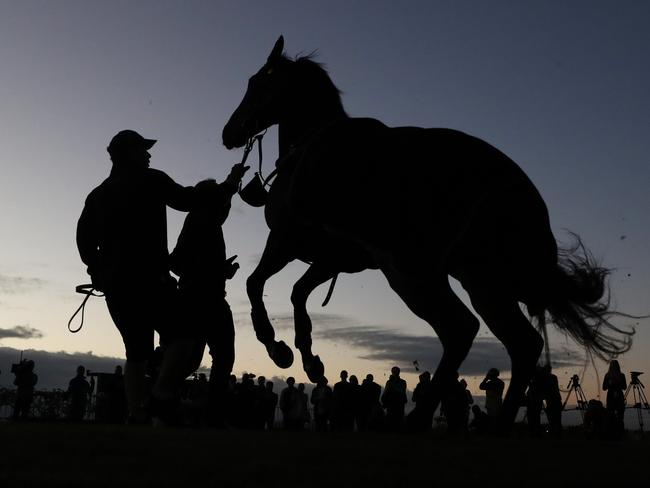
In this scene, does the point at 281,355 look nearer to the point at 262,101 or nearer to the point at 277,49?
the point at 262,101

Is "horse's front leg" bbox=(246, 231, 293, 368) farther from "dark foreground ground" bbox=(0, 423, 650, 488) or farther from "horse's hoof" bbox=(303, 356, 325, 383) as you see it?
"dark foreground ground" bbox=(0, 423, 650, 488)

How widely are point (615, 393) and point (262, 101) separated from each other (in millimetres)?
10073

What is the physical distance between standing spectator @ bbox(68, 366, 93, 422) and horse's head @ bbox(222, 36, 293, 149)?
10.9 m

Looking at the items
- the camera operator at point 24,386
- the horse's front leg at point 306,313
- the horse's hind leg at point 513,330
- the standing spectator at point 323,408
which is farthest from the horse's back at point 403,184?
the camera operator at point 24,386

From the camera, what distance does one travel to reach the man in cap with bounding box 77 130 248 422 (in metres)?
5.95

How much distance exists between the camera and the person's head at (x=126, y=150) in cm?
626

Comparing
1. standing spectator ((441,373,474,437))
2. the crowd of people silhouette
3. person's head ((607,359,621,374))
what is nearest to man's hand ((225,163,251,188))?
standing spectator ((441,373,474,437))

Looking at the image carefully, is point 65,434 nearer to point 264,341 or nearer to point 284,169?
point 264,341

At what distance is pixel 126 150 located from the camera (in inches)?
247

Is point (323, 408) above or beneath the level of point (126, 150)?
beneath

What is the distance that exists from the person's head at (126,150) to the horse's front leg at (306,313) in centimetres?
171

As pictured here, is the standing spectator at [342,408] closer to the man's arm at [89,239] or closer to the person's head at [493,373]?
the person's head at [493,373]

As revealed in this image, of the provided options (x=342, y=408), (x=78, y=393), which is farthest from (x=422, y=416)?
(x=78, y=393)

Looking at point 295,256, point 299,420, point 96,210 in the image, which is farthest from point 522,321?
point 299,420
